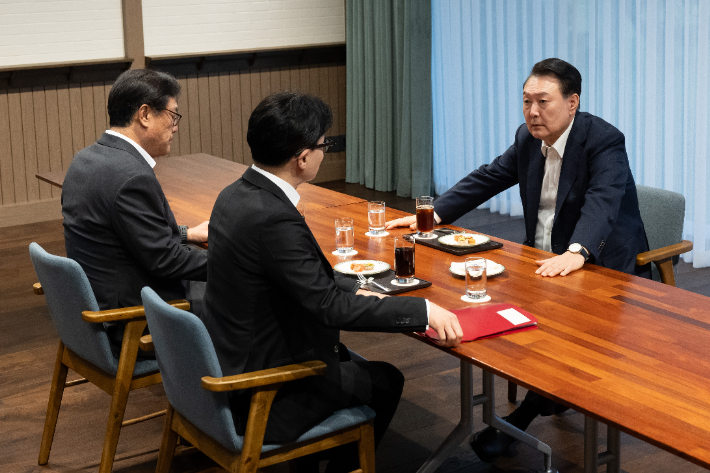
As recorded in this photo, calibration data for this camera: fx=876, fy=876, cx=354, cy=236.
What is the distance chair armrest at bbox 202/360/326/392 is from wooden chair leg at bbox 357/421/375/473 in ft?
0.81

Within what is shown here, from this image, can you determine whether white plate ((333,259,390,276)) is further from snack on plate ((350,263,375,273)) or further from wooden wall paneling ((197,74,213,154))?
wooden wall paneling ((197,74,213,154))

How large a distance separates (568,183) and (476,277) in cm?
90

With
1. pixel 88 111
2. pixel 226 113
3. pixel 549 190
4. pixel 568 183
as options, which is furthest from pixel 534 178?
pixel 226 113

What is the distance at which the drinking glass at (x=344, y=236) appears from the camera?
3092mm

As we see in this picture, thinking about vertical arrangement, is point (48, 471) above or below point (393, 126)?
below

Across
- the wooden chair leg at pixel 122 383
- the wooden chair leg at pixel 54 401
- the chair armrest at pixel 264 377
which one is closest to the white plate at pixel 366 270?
the chair armrest at pixel 264 377

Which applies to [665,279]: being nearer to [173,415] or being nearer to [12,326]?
[173,415]

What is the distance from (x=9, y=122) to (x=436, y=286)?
495 centimetres

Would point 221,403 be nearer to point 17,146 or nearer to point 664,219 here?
point 664,219

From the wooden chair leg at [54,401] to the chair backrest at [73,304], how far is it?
171mm

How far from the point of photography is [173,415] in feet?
8.27

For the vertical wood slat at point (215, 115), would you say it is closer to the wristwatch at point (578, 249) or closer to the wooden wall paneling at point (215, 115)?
the wooden wall paneling at point (215, 115)

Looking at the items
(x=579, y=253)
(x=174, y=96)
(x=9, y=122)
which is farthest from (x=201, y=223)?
(x=9, y=122)

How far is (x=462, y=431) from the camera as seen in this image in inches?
119
